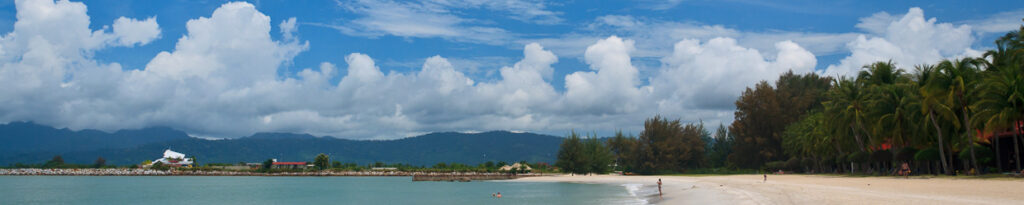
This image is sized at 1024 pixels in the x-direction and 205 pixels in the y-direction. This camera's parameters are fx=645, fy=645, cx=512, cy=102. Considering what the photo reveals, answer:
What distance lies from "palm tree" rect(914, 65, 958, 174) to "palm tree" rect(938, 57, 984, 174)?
52cm

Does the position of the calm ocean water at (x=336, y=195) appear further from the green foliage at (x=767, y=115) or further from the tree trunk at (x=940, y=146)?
the green foliage at (x=767, y=115)

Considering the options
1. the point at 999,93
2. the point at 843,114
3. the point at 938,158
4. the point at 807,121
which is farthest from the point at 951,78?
the point at 807,121

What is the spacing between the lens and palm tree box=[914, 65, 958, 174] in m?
34.8

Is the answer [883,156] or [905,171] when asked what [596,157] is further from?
[905,171]

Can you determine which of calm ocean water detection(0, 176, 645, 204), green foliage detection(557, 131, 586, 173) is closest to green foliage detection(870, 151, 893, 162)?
calm ocean water detection(0, 176, 645, 204)

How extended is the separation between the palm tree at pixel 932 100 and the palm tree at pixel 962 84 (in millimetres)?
524

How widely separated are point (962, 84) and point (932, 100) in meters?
1.76

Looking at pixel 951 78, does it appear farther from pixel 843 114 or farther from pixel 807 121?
pixel 807 121

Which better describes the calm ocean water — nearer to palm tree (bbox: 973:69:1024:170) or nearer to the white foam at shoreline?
the white foam at shoreline

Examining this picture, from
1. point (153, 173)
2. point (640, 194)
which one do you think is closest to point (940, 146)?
point (640, 194)

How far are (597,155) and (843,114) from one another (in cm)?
4242

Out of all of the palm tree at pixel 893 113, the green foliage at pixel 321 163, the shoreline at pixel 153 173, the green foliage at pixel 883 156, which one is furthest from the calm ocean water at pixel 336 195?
the green foliage at pixel 321 163

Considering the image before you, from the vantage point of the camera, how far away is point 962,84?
33.8 m

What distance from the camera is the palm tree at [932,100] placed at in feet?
114
